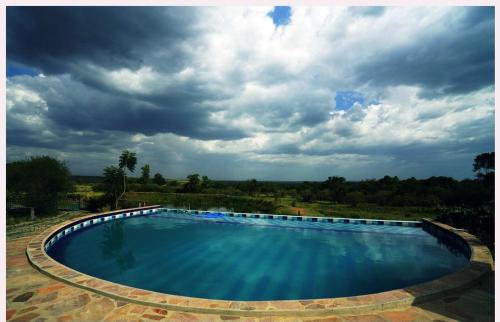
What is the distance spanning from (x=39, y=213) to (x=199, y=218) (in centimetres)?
923

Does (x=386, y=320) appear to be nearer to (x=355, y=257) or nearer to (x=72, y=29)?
(x=355, y=257)

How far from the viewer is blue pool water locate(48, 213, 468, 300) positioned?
283 inches

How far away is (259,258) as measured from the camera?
9.65 metres

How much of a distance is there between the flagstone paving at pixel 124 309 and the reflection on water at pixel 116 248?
3.32 metres

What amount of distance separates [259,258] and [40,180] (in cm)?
1383

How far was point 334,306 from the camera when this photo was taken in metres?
4.51

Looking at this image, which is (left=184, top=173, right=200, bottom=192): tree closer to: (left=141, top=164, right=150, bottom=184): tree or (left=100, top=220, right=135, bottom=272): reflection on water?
(left=141, top=164, right=150, bottom=184): tree

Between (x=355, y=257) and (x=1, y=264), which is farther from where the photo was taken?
(x=355, y=257)

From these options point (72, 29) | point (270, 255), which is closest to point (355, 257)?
point (270, 255)

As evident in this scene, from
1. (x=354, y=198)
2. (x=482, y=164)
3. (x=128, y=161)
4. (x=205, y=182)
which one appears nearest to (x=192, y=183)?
(x=205, y=182)

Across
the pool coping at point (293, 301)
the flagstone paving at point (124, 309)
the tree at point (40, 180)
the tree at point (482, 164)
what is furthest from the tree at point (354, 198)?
the tree at point (40, 180)

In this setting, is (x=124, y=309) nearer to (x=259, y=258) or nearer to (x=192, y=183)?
(x=259, y=258)

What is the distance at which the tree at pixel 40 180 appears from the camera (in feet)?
47.2

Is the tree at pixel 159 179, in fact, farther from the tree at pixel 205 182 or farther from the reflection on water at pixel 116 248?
the reflection on water at pixel 116 248
